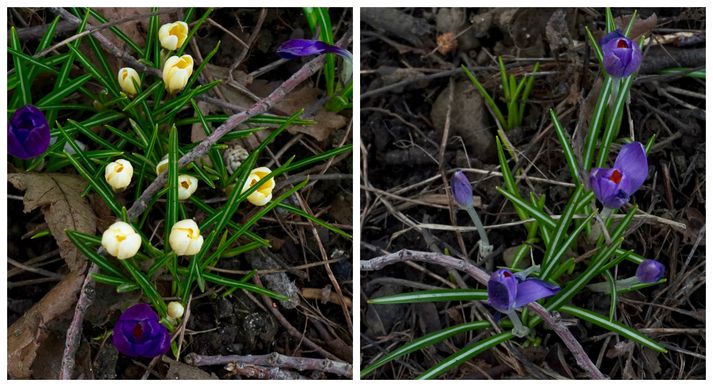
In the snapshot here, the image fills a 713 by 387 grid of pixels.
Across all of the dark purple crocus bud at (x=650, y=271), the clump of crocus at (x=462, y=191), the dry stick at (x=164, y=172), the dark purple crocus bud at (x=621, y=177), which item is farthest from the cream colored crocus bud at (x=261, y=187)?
the dark purple crocus bud at (x=650, y=271)

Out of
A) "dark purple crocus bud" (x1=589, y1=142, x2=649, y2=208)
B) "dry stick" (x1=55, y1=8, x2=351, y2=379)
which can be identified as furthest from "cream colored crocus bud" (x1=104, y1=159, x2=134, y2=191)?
"dark purple crocus bud" (x1=589, y1=142, x2=649, y2=208)

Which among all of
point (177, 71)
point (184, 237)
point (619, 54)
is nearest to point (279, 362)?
point (184, 237)

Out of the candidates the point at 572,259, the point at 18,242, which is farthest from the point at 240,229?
the point at 572,259

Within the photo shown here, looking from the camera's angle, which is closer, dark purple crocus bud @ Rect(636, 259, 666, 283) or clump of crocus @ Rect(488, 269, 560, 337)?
clump of crocus @ Rect(488, 269, 560, 337)

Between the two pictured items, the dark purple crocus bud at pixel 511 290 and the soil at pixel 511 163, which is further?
the soil at pixel 511 163

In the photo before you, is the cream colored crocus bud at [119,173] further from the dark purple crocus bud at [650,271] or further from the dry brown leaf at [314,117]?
the dark purple crocus bud at [650,271]

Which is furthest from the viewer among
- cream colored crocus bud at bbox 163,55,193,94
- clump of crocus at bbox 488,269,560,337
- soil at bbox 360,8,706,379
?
soil at bbox 360,8,706,379

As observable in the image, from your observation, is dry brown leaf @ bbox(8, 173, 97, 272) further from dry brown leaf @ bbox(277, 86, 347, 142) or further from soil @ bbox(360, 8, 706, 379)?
soil @ bbox(360, 8, 706, 379)
